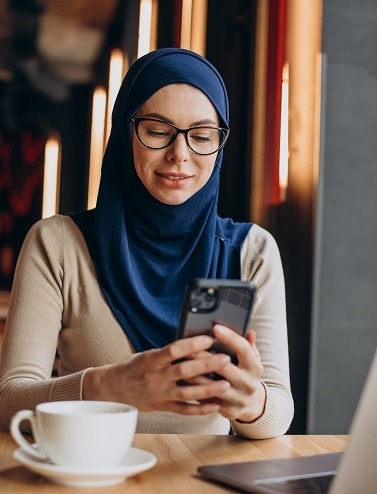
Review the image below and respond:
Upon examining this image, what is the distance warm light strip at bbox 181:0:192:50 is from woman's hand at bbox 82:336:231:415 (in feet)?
8.00

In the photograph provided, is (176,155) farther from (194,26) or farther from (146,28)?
(146,28)

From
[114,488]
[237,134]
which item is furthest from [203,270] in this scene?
[237,134]

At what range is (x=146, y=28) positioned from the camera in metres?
3.50

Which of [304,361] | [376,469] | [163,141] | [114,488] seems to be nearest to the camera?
[376,469]

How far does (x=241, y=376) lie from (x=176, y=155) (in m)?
0.54

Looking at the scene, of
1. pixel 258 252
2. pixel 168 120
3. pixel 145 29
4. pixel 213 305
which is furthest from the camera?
pixel 145 29

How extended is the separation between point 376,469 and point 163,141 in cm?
88

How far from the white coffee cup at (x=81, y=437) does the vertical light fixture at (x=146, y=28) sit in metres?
2.80

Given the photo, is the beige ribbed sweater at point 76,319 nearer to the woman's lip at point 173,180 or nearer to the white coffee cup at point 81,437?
the woman's lip at point 173,180

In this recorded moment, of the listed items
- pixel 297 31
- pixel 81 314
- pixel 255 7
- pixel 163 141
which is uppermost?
pixel 255 7

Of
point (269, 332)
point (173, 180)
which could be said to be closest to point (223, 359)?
point (269, 332)

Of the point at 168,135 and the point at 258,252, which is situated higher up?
the point at 168,135

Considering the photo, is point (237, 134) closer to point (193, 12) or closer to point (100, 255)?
point (193, 12)

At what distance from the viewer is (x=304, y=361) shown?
253 cm
